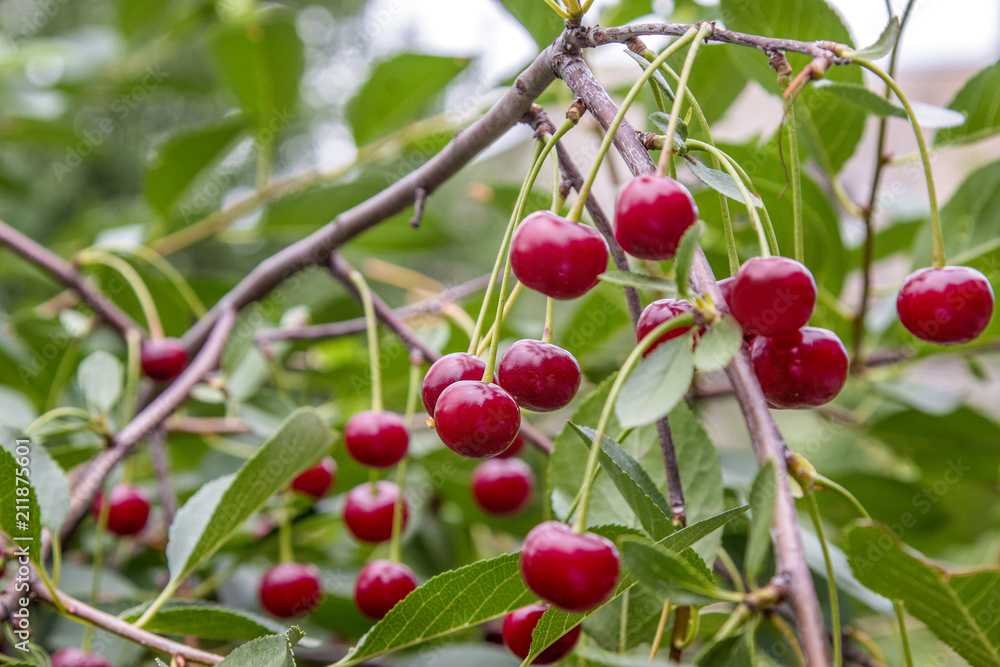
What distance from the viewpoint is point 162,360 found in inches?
35.5

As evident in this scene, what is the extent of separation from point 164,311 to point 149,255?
0.16 m

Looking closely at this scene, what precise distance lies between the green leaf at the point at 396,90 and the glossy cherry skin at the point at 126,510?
2.34 ft

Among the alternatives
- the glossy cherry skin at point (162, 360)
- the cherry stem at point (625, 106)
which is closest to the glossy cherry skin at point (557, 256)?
the cherry stem at point (625, 106)

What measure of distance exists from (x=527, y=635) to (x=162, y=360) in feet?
2.00

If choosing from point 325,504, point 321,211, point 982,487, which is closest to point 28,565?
point 325,504

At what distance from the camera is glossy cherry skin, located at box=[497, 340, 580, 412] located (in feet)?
1.41

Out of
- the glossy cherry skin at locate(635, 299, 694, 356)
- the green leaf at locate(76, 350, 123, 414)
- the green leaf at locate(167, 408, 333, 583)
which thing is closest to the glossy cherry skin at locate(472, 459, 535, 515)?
the green leaf at locate(167, 408, 333, 583)

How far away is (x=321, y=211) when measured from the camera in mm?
1266

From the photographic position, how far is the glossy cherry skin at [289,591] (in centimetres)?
81

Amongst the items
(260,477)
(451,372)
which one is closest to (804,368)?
(451,372)

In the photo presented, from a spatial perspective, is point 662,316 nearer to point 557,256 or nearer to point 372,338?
point 557,256

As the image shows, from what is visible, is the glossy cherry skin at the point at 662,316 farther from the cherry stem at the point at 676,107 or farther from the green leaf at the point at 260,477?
the green leaf at the point at 260,477

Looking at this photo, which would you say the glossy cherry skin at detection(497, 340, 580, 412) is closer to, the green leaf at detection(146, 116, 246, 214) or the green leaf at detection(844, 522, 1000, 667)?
the green leaf at detection(844, 522, 1000, 667)

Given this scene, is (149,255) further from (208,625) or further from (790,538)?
(790,538)
